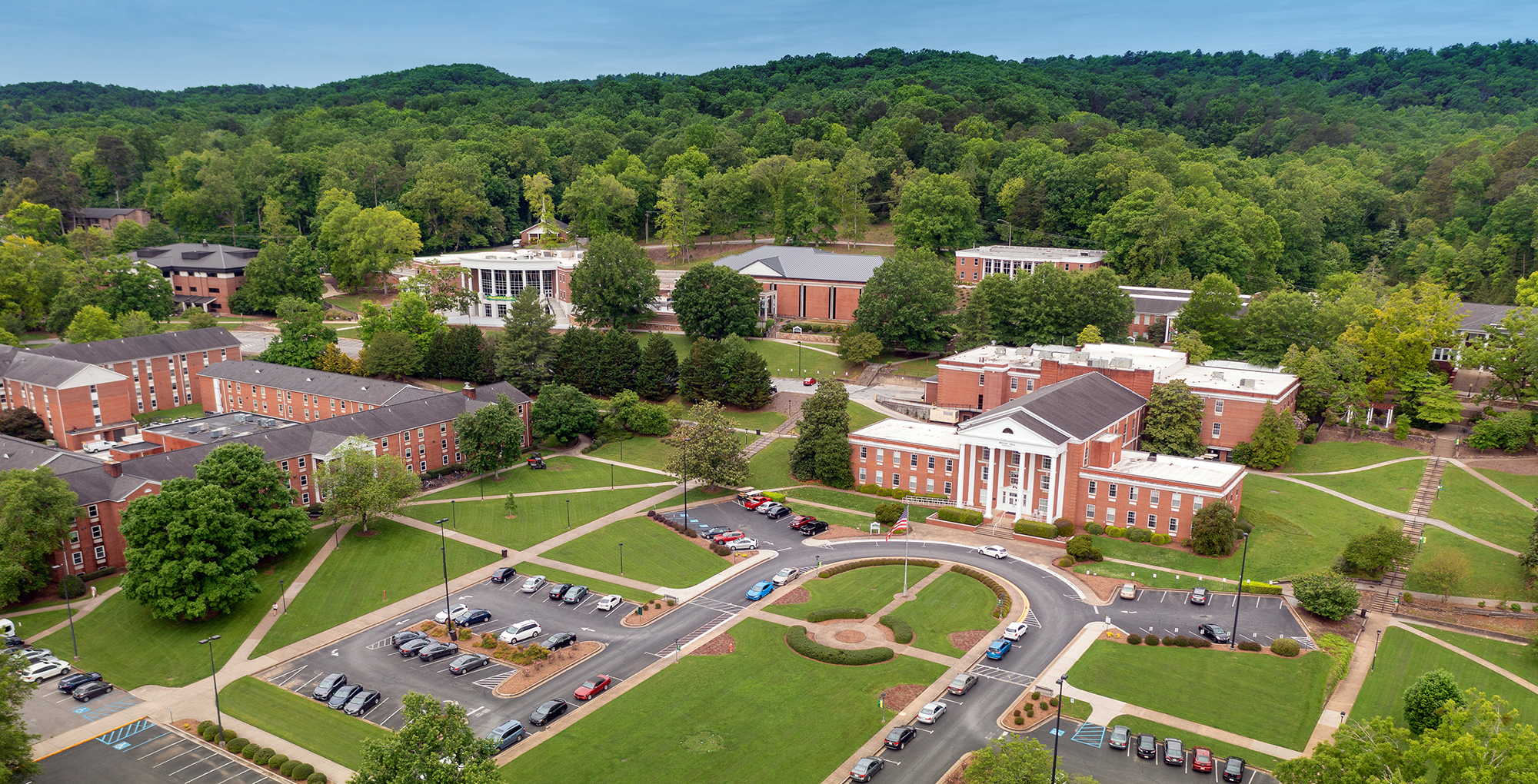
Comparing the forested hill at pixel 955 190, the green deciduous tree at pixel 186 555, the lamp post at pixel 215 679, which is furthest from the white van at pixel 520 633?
the forested hill at pixel 955 190

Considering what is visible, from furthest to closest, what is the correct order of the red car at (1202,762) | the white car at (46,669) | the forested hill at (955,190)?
the forested hill at (955,190), the white car at (46,669), the red car at (1202,762)

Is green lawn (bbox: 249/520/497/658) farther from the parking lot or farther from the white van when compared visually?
the white van

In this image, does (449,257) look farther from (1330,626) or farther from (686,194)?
(1330,626)

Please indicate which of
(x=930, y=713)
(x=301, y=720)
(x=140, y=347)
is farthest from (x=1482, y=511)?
(x=140, y=347)

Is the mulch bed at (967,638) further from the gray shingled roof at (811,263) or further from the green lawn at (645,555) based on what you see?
the gray shingled roof at (811,263)

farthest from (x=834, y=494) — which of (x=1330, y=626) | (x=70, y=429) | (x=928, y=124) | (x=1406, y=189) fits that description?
(x=1406, y=189)

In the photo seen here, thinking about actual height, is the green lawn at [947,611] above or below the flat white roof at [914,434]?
below

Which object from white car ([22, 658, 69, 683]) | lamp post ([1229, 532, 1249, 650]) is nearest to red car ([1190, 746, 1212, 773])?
lamp post ([1229, 532, 1249, 650])
